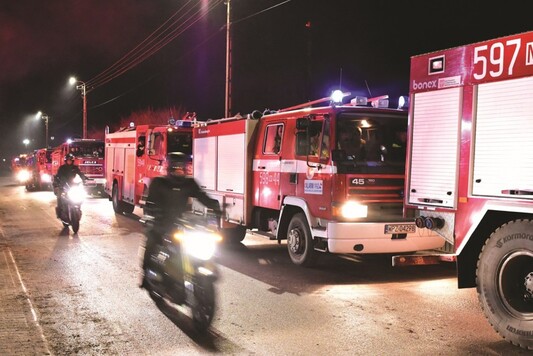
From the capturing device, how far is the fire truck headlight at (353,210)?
8.20 m

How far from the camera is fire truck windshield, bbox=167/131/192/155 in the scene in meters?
15.3

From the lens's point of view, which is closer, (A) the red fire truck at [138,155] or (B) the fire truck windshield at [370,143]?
(B) the fire truck windshield at [370,143]

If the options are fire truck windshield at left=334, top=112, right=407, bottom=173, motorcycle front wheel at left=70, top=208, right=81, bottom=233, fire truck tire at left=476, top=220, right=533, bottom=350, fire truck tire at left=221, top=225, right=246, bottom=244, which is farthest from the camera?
motorcycle front wheel at left=70, top=208, right=81, bottom=233

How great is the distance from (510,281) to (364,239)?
2947 millimetres

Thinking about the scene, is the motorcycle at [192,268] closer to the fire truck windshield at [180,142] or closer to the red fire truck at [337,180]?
the red fire truck at [337,180]

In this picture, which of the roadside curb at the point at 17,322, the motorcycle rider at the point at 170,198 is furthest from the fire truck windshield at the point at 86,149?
the motorcycle rider at the point at 170,198

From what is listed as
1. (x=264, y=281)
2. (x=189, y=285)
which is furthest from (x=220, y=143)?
(x=189, y=285)

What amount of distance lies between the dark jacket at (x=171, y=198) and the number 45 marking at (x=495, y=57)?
320 cm

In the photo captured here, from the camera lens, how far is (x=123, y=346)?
5098 mm

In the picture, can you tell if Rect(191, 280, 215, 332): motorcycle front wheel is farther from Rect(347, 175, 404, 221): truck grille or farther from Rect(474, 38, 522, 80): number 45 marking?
Rect(474, 38, 522, 80): number 45 marking

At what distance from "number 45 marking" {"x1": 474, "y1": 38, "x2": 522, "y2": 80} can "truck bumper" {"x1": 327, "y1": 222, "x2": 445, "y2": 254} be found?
317 cm

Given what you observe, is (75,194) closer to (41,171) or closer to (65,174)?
(65,174)

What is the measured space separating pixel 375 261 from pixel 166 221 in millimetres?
5140

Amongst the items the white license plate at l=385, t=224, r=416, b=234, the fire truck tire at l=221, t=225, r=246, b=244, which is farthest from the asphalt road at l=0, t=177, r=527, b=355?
the fire truck tire at l=221, t=225, r=246, b=244
